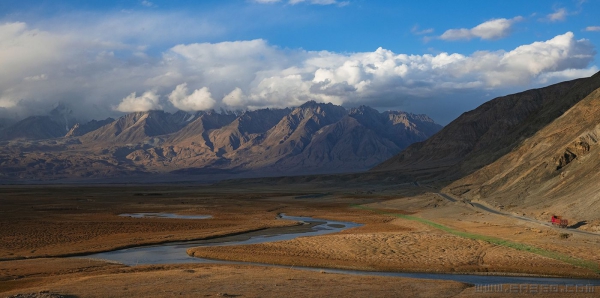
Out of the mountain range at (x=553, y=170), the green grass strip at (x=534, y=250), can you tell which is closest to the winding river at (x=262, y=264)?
the green grass strip at (x=534, y=250)

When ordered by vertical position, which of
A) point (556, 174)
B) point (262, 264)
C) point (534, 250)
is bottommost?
point (262, 264)

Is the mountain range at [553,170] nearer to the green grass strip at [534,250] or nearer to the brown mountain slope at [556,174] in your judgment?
the brown mountain slope at [556,174]

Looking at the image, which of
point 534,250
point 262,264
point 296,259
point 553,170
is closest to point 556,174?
point 553,170

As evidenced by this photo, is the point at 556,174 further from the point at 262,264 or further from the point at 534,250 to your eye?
the point at 262,264

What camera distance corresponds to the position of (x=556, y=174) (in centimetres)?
7869

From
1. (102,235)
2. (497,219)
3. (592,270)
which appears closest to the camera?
(592,270)

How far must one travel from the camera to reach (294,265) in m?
36.5

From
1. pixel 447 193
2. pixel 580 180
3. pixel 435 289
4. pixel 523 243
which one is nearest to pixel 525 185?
pixel 580 180

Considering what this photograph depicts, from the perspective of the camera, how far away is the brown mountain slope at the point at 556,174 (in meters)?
60.6

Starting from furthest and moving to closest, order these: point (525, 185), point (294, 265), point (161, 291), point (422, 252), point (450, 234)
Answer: point (525, 185) → point (450, 234) → point (422, 252) → point (294, 265) → point (161, 291)

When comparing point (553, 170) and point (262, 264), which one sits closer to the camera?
point (262, 264)

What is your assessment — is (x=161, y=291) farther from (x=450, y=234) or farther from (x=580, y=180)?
(x=580, y=180)

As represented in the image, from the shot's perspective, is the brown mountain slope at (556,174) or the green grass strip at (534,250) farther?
the brown mountain slope at (556,174)

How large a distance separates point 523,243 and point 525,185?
45.5 meters
